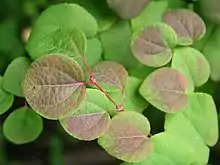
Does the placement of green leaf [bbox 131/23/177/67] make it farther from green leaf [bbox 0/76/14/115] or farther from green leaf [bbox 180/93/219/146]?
green leaf [bbox 0/76/14/115]

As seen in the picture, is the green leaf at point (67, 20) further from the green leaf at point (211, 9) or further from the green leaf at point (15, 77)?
the green leaf at point (211, 9)

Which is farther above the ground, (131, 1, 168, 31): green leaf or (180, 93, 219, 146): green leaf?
(131, 1, 168, 31): green leaf

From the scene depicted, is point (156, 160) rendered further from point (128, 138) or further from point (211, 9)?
point (211, 9)

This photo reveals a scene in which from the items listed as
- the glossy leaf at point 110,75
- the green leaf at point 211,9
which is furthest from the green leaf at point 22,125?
the green leaf at point 211,9

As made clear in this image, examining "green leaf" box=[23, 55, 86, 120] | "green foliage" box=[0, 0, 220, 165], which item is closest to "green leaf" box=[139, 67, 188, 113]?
"green foliage" box=[0, 0, 220, 165]

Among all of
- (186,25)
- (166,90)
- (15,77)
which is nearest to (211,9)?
(186,25)

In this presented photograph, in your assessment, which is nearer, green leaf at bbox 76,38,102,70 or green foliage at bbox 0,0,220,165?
green foliage at bbox 0,0,220,165

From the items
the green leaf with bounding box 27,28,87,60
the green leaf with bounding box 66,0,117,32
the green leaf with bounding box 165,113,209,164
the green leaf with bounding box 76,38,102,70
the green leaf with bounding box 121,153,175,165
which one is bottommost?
the green leaf with bounding box 165,113,209,164
